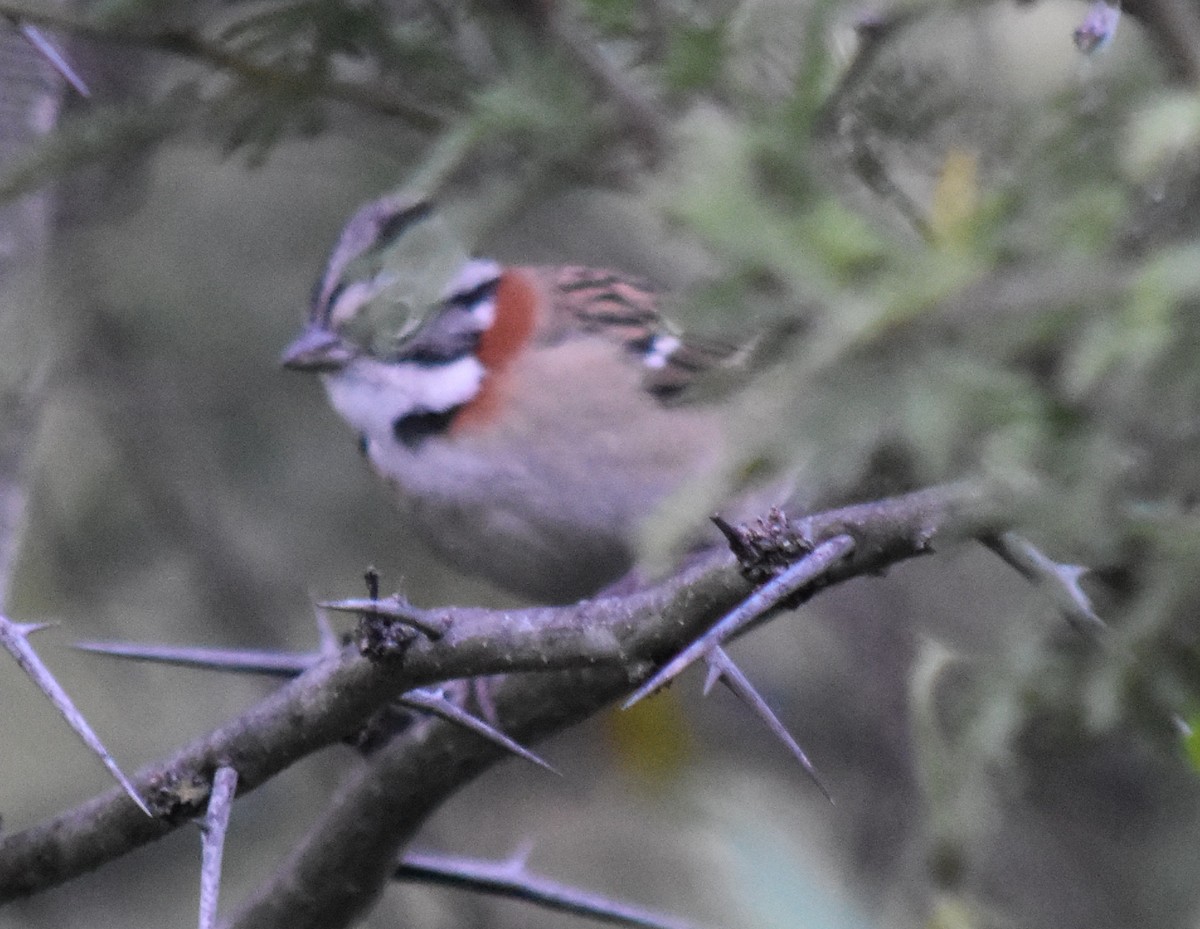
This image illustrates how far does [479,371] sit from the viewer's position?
3.07 metres

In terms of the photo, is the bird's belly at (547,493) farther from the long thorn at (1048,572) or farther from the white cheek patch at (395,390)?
the long thorn at (1048,572)

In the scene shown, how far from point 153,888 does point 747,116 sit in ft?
8.38

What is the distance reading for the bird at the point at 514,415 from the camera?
2.87 meters

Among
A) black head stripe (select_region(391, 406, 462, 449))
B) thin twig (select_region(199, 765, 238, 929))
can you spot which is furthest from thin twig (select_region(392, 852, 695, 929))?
black head stripe (select_region(391, 406, 462, 449))

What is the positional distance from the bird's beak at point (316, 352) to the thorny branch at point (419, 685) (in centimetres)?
117

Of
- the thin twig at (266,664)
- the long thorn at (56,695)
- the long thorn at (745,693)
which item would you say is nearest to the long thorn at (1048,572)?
the long thorn at (745,693)

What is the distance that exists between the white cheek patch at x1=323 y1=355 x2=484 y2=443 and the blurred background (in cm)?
28

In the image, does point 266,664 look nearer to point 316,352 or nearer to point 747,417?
point 747,417

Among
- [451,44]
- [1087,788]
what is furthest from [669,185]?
[1087,788]

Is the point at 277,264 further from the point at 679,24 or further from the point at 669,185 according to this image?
the point at 669,185

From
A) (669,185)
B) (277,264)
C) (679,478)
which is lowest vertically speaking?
(679,478)

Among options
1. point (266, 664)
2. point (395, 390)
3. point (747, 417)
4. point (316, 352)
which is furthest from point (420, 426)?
point (747, 417)

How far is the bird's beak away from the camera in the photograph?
301 centimetres

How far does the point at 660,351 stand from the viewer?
3.10 meters
